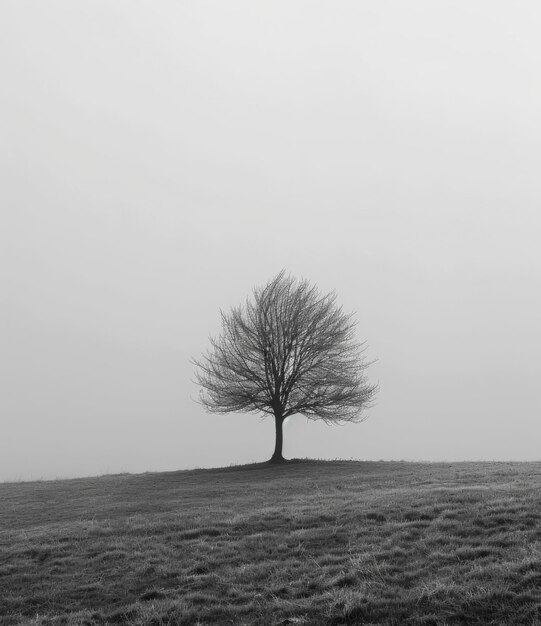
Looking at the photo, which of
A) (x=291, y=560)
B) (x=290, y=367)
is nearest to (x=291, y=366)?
(x=290, y=367)

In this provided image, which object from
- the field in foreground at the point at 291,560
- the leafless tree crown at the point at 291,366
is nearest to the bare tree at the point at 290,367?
the leafless tree crown at the point at 291,366

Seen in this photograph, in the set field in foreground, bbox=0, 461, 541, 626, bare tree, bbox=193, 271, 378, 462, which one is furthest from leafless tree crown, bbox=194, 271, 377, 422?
field in foreground, bbox=0, 461, 541, 626

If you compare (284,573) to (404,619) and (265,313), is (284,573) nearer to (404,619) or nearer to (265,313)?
(404,619)

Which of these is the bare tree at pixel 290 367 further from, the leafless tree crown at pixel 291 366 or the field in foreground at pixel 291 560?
the field in foreground at pixel 291 560

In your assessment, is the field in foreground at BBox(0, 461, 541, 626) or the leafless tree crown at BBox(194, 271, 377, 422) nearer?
the field in foreground at BBox(0, 461, 541, 626)

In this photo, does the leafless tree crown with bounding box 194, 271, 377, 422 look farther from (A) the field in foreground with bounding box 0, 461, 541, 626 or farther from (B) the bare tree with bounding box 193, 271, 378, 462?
(A) the field in foreground with bounding box 0, 461, 541, 626

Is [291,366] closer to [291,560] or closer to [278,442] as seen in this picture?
[278,442]

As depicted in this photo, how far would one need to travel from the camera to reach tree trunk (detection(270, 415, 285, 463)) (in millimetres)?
40562

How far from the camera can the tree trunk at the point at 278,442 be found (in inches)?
1597

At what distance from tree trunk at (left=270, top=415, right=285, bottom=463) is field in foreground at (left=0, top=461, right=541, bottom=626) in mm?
19323

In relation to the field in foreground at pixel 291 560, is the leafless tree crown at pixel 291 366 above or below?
above

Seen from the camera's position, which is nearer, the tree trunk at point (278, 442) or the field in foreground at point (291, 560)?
the field in foreground at point (291, 560)

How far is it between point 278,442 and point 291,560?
30229mm

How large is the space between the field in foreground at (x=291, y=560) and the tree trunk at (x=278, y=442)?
19.3 metres
